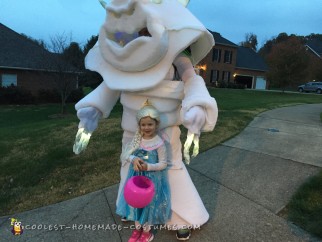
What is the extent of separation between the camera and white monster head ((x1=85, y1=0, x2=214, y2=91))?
250 cm

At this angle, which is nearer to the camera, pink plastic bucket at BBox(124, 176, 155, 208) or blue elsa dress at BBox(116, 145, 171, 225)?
pink plastic bucket at BBox(124, 176, 155, 208)

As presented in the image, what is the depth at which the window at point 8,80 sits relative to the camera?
20719 mm

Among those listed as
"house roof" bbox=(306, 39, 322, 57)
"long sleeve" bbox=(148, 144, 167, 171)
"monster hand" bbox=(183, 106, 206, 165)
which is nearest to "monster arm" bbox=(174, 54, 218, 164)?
"monster hand" bbox=(183, 106, 206, 165)

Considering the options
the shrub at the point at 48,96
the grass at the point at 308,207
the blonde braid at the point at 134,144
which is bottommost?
the shrub at the point at 48,96

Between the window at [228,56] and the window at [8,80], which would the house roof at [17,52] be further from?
the window at [228,56]

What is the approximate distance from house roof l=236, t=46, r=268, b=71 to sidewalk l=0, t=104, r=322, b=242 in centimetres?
3512

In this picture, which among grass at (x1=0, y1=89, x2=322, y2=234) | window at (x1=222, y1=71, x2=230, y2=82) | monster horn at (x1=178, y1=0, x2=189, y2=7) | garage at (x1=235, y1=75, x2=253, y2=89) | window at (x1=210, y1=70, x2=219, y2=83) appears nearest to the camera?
monster horn at (x1=178, y1=0, x2=189, y2=7)

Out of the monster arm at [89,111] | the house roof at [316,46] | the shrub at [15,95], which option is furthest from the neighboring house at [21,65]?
the house roof at [316,46]

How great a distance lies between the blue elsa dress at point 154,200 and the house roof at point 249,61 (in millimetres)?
37731

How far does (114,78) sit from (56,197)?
1904mm

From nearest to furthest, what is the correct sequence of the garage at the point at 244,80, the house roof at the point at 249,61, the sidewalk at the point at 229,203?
the sidewalk at the point at 229,203
the house roof at the point at 249,61
the garage at the point at 244,80

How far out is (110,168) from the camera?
4.72m

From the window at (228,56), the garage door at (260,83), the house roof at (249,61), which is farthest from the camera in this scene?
the garage door at (260,83)

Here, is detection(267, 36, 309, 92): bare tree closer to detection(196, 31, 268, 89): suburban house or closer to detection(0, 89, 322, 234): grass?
detection(196, 31, 268, 89): suburban house
